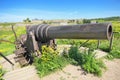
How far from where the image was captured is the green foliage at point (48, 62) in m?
4.78

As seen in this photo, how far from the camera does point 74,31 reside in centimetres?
412

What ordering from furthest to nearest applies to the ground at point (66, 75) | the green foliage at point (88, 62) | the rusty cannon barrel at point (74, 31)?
the green foliage at point (88, 62)
the ground at point (66, 75)
the rusty cannon barrel at point (74, 31)

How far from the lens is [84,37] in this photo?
4.00 meters

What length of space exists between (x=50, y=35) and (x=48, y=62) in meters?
0.84

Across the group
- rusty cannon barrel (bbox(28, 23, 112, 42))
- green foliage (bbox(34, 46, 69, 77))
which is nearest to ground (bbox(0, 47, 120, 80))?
green foliage (bbox(34, 46, 69, 77))

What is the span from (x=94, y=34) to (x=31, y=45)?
261cm

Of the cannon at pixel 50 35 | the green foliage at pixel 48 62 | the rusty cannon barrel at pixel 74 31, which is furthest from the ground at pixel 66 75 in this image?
the rusty cannon barrel at pixel 74 31

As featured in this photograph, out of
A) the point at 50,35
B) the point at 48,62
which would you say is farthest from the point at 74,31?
the point at 48,62

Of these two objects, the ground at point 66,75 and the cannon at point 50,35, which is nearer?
the cannon at point 50,35

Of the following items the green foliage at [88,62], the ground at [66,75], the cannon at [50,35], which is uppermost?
the cannon at [50,35]

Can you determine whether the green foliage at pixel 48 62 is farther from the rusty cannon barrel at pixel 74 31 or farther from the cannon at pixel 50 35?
the rusty cannon barrel at pixel 74 31

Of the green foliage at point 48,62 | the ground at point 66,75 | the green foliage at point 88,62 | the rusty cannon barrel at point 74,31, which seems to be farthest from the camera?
the green foliage at point 88,62

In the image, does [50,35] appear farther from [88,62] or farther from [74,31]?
→ [88,62]

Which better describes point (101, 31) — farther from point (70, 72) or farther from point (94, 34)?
point (70, 72)
